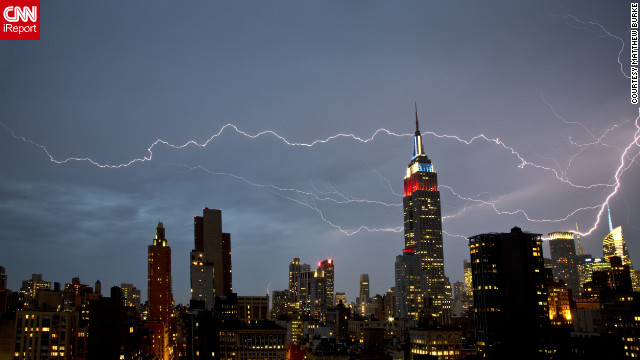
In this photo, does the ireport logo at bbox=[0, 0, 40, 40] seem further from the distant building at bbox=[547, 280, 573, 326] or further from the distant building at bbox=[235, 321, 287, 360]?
the distant building at bbox=[547, 280, 573, 326]

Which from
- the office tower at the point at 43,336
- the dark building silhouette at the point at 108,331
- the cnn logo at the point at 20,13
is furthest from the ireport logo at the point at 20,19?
the office tower at the point at 43,336

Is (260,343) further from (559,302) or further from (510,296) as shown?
(559,302)

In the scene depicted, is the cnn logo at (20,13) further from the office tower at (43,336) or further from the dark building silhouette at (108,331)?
the office tower at (43,336)

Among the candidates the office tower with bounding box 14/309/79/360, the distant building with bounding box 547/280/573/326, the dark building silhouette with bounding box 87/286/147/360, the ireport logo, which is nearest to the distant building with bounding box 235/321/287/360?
the dark building silhouette with bounding box 87/286/147/360

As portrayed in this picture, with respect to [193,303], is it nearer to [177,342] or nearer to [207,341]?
[177,342]

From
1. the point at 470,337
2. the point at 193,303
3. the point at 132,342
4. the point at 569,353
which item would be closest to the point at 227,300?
the point at 193,303

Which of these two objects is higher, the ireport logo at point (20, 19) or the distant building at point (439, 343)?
the ireport logo at point (20, 19)
